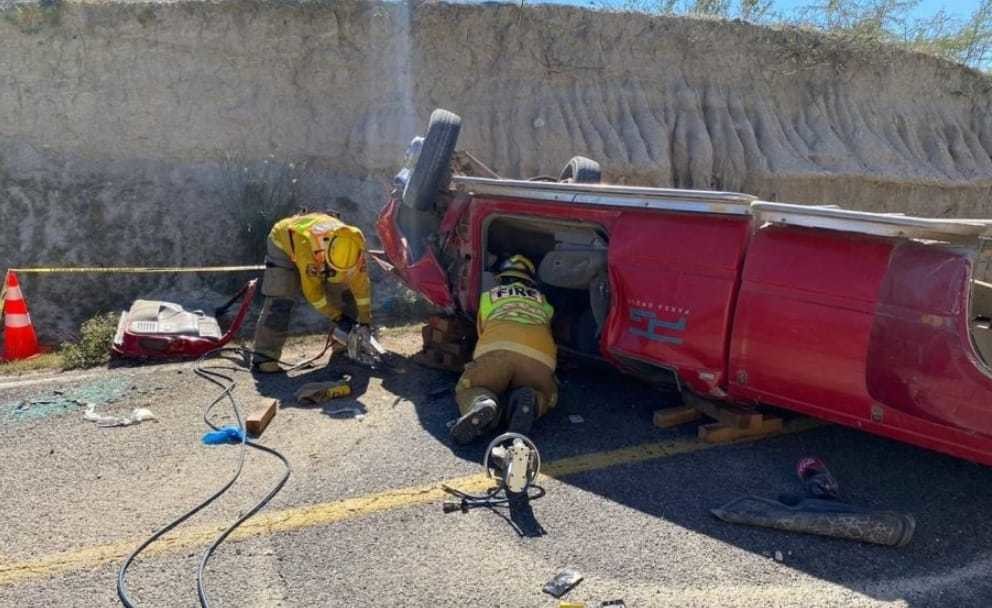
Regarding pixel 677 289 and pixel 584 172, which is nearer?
pixel 677 289

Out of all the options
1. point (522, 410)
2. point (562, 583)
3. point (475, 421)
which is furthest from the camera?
point (522, 410)

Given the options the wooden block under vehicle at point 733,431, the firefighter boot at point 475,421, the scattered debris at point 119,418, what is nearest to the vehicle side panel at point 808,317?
the wooden block under vehicle at point 733,431

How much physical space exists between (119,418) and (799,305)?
14.0 ft

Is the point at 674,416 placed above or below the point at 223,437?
above

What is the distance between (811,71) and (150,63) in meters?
10.7

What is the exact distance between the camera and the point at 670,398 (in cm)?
523

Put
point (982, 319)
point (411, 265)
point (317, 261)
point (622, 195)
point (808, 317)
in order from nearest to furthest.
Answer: point (808, 317) < point (622, 195) < point (982, 319) < point (317, 261) < point (411, 265)

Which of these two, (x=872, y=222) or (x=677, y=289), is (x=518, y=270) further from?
(x=872, y=222)

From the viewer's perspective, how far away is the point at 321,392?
5.29m

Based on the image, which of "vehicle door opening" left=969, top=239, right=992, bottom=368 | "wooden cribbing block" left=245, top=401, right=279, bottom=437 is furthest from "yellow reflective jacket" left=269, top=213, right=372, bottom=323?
"vehicle door opening" left=969, top=239, right=992, bottom=368

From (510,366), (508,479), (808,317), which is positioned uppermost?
(808,317)

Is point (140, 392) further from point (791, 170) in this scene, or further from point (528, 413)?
point (791, 170)

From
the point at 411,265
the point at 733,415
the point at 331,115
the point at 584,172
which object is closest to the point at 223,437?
the point at 411,265

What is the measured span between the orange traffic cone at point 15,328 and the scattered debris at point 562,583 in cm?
578
